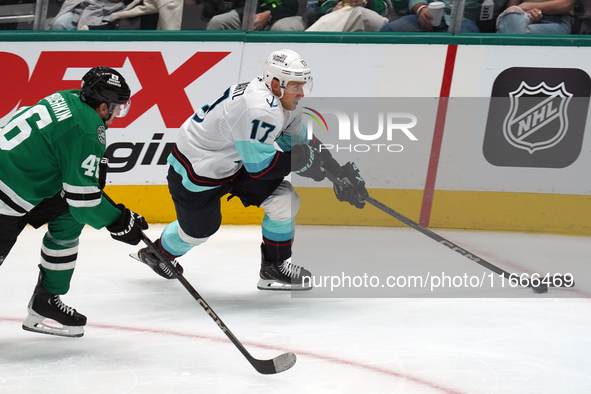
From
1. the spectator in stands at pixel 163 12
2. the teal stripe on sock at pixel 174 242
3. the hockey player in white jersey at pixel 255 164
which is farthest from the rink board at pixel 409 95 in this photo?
the teal stripe on sock at pixel 174 242

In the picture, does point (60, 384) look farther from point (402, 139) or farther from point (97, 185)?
point (402, 139)

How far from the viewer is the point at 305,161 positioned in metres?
2.85

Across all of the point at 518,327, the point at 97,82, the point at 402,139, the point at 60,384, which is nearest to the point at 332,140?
the point at 402,139

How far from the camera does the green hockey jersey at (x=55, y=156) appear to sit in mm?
2025

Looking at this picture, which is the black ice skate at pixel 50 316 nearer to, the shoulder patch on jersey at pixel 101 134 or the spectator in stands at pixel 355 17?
the shoulder patch on jersey at pixel 101 134

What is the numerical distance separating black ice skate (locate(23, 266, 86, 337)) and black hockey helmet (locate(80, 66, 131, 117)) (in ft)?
2.30

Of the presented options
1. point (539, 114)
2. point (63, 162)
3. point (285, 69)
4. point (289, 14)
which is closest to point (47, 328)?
point (63, 162)

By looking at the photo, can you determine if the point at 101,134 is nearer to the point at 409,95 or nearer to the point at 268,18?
the point at 268,18

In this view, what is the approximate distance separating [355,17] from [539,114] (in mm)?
1349

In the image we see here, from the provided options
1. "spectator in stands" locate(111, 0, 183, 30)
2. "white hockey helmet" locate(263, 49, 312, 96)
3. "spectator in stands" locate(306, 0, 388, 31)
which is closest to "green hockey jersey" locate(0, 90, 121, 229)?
"white hockey helmet" locate(263, 49, 312, 96)

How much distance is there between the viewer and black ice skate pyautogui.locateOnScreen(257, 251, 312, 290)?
10.00 ft

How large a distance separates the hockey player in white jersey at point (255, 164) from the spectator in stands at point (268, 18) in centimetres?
129

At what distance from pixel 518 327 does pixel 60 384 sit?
69.9 inches

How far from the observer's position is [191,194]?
111 inches
